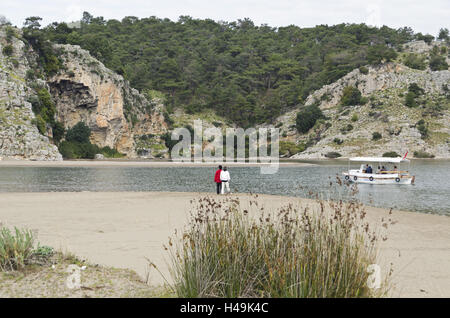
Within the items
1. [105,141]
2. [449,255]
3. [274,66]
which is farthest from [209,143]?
[449,255]

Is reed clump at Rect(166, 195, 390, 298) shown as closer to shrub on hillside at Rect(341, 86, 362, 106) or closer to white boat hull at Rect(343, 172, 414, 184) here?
white boat hull at Rect(343, 172, 414, 184)

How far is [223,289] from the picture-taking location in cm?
551

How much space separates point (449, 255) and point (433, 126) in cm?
9739

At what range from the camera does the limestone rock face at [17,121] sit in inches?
2335

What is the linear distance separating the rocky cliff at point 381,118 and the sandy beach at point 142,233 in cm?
7791

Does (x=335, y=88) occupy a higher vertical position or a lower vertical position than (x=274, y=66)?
lower

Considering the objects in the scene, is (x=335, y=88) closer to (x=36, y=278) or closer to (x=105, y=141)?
Result: (x=105, y=141)

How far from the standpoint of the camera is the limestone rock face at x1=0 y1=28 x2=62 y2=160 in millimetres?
59312

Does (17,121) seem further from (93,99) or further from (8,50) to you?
(93,99)

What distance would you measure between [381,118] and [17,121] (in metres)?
82.0

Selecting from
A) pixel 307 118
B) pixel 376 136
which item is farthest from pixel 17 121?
pixel 376 136

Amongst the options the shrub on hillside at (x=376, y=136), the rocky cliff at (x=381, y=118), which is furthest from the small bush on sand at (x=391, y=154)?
the shrub on hillside at (x=376, y=136)

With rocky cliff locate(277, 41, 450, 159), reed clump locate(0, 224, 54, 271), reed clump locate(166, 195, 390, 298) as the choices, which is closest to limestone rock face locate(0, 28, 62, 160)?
rocky cliff locate(277, 41, 450, 159)

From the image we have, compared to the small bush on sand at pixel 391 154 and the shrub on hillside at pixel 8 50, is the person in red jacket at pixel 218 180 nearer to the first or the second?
the shrub on hillside at pixel 8 50
